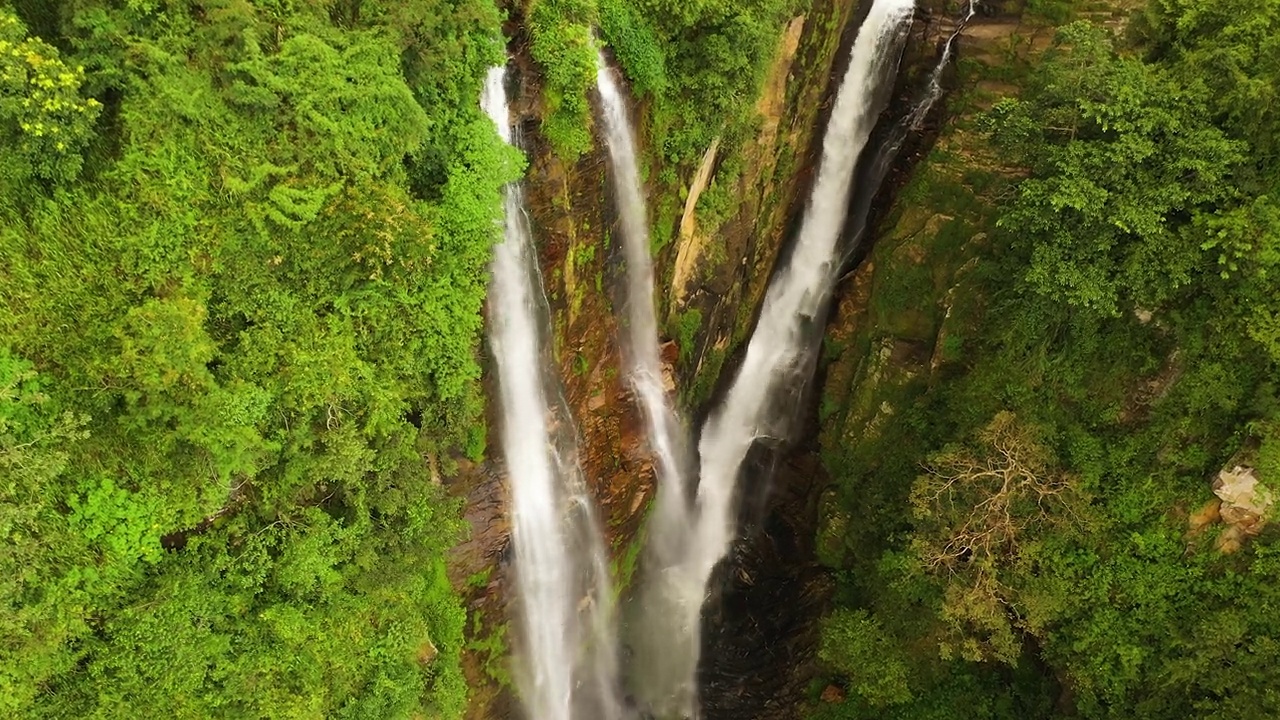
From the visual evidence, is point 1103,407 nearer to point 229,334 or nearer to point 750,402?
point 750,402

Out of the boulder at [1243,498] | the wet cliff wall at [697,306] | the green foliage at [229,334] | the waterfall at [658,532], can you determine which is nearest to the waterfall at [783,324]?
the wet cliff wall at [697,306]

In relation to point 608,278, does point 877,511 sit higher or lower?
lower

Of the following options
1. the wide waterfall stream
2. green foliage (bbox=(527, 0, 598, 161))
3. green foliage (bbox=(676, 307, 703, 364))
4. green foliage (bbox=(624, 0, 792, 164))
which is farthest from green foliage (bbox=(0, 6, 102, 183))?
green foliage (bbox=(676, 307, 703, 364))

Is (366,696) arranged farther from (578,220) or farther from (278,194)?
(578,220)

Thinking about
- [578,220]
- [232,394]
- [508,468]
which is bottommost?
[508,468]

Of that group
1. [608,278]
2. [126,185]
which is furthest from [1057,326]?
[126,185]

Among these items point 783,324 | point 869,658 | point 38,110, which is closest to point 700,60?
point 783,324
